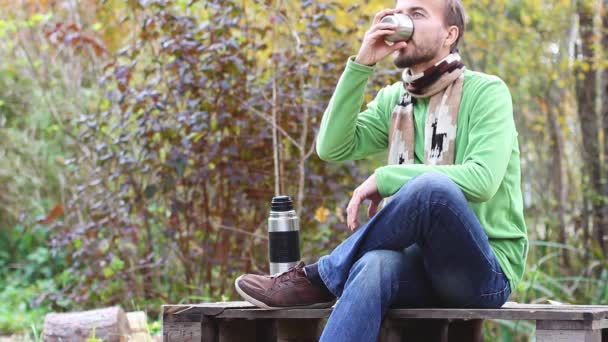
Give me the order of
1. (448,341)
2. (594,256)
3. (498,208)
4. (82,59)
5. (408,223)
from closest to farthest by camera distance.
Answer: (408,223) → (498,208) → (448,341) → (594,256) → (82,59)

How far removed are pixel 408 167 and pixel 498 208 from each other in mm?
337

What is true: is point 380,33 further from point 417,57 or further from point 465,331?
point 465,331

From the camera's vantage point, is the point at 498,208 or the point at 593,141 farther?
the point at 593,141

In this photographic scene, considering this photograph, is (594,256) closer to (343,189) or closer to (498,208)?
(343,189)

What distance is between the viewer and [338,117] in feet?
9.70

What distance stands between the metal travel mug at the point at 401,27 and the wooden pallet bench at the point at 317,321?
881 mm

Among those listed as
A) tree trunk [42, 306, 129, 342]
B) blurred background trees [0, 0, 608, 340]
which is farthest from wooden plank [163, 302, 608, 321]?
blurred background trees [0, 0, 608, 340]

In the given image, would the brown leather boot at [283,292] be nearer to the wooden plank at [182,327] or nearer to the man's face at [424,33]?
the wooden plank at [182,327]

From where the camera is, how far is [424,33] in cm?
281

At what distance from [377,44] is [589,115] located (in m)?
4.15

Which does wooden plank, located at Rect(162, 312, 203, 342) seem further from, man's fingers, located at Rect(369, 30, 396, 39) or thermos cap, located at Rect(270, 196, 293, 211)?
man's fingers, located at Rect(369, 30, 396, 39)

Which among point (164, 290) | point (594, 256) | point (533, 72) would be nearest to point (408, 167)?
point (164, 290)

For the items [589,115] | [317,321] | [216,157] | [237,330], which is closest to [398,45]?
[317,321]

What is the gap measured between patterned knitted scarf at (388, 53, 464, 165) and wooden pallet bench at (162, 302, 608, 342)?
509 millimetres
